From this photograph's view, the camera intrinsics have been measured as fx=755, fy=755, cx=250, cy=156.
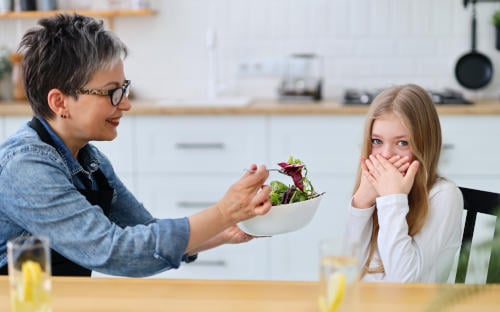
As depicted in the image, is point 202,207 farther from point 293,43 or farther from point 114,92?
point 114,92

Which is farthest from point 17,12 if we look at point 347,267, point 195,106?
point 347,267

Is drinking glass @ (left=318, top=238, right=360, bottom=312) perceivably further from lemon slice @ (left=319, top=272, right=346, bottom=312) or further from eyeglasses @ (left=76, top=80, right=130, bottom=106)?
eyeglasses @ (left=76, top=80, right=130, bottom=106)

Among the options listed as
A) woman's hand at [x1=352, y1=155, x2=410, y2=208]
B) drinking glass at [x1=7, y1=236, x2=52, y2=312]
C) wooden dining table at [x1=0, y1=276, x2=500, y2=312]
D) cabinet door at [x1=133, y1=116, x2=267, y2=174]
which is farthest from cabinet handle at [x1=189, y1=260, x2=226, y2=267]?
drinking glass at [x1=7, y1=236, x2=52, y2=312]

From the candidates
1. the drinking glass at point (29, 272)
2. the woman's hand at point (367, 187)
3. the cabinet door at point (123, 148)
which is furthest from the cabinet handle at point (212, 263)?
the drinking glass at point (29, 272)

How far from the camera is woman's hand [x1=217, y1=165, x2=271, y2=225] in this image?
1631mm

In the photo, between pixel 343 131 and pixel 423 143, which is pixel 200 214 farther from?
pixel 343 131

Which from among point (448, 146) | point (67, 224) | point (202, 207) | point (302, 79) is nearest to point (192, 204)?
point (202, 207)

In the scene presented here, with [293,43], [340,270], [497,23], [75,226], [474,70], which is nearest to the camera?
[340,270]

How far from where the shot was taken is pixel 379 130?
2037 mm

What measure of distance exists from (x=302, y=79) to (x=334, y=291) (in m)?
2.76

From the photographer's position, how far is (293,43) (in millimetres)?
4004

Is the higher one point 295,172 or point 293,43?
point 293,43

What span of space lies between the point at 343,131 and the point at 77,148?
169 centimetres

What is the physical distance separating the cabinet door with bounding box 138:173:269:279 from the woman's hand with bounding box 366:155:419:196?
1.60 m
